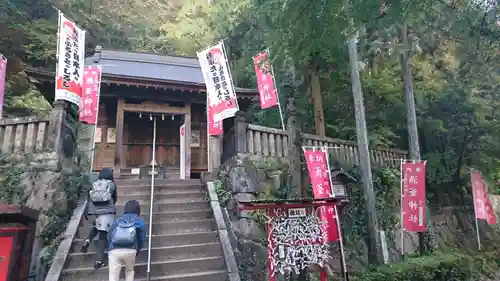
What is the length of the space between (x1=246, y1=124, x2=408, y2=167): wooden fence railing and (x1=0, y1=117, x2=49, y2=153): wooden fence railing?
4954 millimetres

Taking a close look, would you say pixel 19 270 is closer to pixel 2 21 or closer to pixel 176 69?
pixel 176 69

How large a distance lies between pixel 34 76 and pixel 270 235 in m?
9.22

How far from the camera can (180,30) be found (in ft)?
72.9

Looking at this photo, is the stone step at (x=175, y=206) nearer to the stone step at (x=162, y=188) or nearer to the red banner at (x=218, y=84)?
the stone step at (x=162, y=188)

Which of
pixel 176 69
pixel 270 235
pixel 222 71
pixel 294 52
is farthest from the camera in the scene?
pixel 176 69

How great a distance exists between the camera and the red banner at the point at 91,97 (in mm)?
10391

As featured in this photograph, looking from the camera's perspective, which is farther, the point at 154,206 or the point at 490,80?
the point at 490,80

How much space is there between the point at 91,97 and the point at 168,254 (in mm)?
6234

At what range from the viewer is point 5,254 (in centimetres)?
457

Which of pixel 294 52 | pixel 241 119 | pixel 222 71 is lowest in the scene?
pixel 241 119

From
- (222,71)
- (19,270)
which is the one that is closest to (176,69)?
(222,71)

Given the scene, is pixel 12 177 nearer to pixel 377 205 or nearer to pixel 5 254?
pixel 5 254

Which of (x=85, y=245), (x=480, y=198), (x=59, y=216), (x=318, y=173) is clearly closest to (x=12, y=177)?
(x=59, y=216)

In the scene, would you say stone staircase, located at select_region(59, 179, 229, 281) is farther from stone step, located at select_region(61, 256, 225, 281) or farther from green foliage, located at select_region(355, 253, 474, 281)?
green foliage, located at select_region(355, 253, 474, 281)
